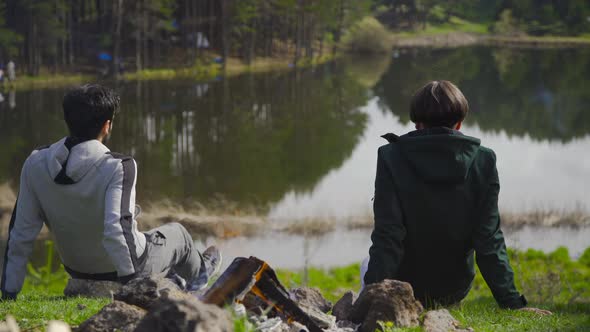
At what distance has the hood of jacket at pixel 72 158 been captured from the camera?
4.43m

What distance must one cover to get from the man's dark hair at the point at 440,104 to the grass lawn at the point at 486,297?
3.31 ft

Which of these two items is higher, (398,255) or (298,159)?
(398,255)

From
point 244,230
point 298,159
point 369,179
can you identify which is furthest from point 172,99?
point 244,230

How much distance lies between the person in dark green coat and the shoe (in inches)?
59.2

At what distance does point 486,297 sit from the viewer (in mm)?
11281

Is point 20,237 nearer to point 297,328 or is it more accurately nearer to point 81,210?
point 81,210

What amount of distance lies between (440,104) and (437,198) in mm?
460

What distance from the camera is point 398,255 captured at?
12.8ft

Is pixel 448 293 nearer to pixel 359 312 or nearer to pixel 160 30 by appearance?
pixel 359 312

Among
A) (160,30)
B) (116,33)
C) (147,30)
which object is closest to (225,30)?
(160,30)

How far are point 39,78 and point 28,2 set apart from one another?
4033 mm

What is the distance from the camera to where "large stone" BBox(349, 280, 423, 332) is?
354 centimetres

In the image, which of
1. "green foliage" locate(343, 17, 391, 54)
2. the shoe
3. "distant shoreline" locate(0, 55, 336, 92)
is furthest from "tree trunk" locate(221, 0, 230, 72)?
the shoe

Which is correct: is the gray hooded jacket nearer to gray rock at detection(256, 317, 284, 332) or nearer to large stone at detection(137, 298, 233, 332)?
gray rock at detection(256, 317, 284, 332)
